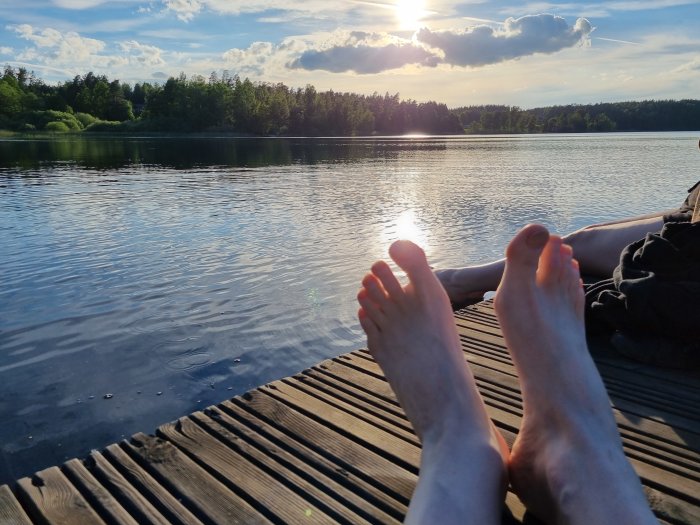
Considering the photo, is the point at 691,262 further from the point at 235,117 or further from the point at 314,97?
the point at 314,97

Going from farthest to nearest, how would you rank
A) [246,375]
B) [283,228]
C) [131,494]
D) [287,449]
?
[283,228]
[246,375]
[287,449]
[131,494]

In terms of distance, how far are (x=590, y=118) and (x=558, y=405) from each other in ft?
382

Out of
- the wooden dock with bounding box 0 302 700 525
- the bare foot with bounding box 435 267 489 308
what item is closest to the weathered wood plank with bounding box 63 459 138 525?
the wooden dock with bounding box 0 302 700 525

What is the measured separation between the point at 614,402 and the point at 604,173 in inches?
760

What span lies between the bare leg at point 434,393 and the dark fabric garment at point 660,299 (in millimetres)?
960

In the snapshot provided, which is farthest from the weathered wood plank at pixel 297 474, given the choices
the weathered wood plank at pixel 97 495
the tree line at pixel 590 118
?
the tree line at pixel 590 118

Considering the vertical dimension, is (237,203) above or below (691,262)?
below

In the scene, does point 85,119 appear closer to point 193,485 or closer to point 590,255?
point 590,255

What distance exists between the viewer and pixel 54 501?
1.62 m

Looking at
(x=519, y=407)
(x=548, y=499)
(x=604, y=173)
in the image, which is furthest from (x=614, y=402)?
(x=604, y=173)

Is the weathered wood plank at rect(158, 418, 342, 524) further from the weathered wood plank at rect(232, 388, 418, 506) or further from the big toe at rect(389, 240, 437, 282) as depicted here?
the big toe at rect(389, 240, 437, 282)

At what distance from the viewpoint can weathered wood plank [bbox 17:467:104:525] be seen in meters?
1.54

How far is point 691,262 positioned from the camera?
2242 millimetres

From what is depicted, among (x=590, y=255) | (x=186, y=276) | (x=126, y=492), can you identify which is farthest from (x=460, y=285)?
(x=186, y=276)
